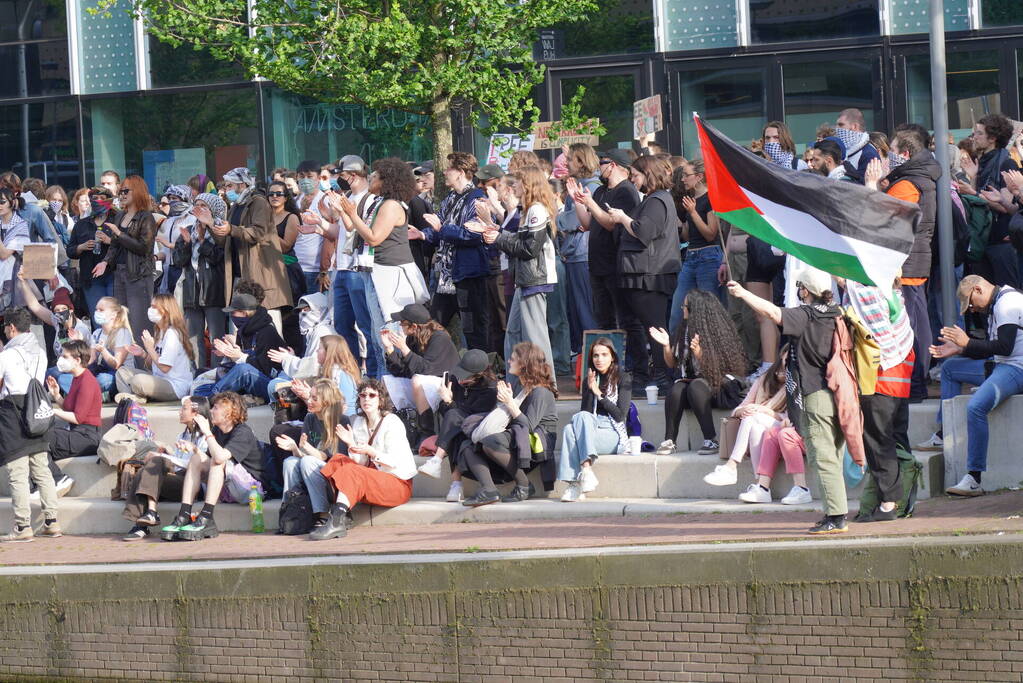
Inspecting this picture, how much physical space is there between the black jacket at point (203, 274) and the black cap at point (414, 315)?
2.51 meters

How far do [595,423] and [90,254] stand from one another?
6.42m

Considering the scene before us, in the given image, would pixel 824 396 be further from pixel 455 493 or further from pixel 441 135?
pixel 441 135

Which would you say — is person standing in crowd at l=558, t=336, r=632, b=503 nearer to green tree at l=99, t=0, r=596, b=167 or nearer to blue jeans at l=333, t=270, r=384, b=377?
blue jeans at l=333, t=270, r=384, b=377

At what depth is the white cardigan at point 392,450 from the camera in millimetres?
10938

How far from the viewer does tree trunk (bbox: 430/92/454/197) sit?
1368 centimetres

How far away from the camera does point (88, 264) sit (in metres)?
14.9

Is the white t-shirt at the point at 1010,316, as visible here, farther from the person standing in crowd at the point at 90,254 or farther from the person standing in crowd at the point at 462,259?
the person standing in crowd at the point at 90,254

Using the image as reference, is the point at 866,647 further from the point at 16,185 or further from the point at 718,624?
the point at 16,185

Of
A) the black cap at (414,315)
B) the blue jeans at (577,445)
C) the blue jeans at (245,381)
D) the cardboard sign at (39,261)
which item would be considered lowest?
the blue jeans at (577,445)

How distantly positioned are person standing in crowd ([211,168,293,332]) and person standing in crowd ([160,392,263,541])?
1.82 metres

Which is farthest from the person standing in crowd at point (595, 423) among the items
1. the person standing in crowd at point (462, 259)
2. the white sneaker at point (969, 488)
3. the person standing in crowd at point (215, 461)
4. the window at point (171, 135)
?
the window at point (171, 135)

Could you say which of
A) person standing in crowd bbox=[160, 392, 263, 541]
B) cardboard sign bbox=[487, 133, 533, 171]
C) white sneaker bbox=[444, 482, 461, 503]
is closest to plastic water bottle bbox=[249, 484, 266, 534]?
→ person standing in crowd bbox=[160, 392, 263, 541]

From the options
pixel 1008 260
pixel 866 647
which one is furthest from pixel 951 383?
pixel 866 647

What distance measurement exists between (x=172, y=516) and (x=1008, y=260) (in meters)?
6.61
